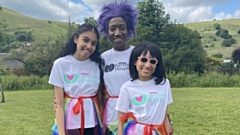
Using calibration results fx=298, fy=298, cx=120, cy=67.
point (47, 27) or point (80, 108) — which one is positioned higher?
point (47, 27)

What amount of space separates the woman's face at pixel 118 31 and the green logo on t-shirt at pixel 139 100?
0.49 metres

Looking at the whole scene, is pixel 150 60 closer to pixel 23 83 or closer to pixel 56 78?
pixel 56 78

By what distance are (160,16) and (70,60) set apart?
2737 centimetres

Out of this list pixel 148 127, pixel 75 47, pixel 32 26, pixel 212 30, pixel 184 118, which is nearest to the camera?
pixel 148 127

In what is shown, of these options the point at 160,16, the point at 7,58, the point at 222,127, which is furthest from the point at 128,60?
the point at 7,58

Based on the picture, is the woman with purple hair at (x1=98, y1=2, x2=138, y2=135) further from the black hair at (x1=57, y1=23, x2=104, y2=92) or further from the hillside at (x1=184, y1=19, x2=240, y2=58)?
the hillside at (x1=184, y1=19, x2=240, y2=58)

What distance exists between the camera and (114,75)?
247 cm

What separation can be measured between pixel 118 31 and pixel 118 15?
0.15m

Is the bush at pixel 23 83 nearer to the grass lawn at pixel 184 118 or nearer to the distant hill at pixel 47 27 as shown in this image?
the grass lawn at pixel 184 118

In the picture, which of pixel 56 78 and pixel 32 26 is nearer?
pixel 56 78

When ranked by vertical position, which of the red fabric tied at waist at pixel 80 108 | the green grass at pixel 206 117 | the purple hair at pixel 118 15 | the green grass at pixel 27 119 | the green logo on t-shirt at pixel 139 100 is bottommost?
the green grass at pixel 27 119

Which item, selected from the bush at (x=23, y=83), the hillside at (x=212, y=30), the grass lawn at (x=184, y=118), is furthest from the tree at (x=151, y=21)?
the hillside at (x=212, y=30)

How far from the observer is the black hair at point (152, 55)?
2309mm

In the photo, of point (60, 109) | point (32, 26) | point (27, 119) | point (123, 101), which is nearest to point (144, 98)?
point (123, 101)
